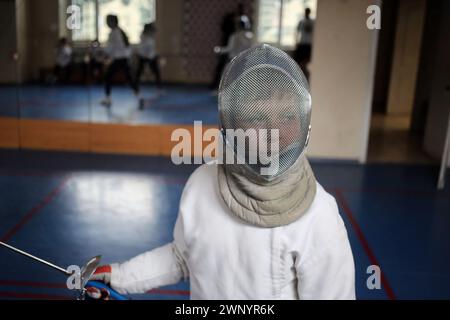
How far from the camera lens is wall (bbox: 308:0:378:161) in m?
6.32

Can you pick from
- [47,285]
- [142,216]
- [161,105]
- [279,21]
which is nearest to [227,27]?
[279,21]

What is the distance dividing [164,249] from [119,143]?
219 inches

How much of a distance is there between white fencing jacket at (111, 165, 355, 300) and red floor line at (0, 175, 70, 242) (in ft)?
10.7

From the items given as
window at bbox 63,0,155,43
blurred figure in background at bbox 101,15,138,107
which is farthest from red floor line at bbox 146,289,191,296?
window at bbox 63,0,155,43

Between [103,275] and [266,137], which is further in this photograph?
[103,275]

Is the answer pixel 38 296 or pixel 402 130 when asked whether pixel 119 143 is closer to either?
pixel 38 296

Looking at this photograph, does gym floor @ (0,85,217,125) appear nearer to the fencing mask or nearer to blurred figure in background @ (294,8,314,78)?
blurred figure in background @ (294,8,314,78)

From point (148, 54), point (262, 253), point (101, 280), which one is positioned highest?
point (148, 54)

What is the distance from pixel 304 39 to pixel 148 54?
212cm

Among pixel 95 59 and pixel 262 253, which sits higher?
pixel 95 59

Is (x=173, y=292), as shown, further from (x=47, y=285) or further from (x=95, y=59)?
(x=95, y=59)

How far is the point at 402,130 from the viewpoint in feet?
29.8

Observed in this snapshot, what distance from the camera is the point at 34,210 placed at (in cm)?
482

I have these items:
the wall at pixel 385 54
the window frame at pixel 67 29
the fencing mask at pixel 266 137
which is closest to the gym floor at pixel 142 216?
the window frame at pixel 67 29
